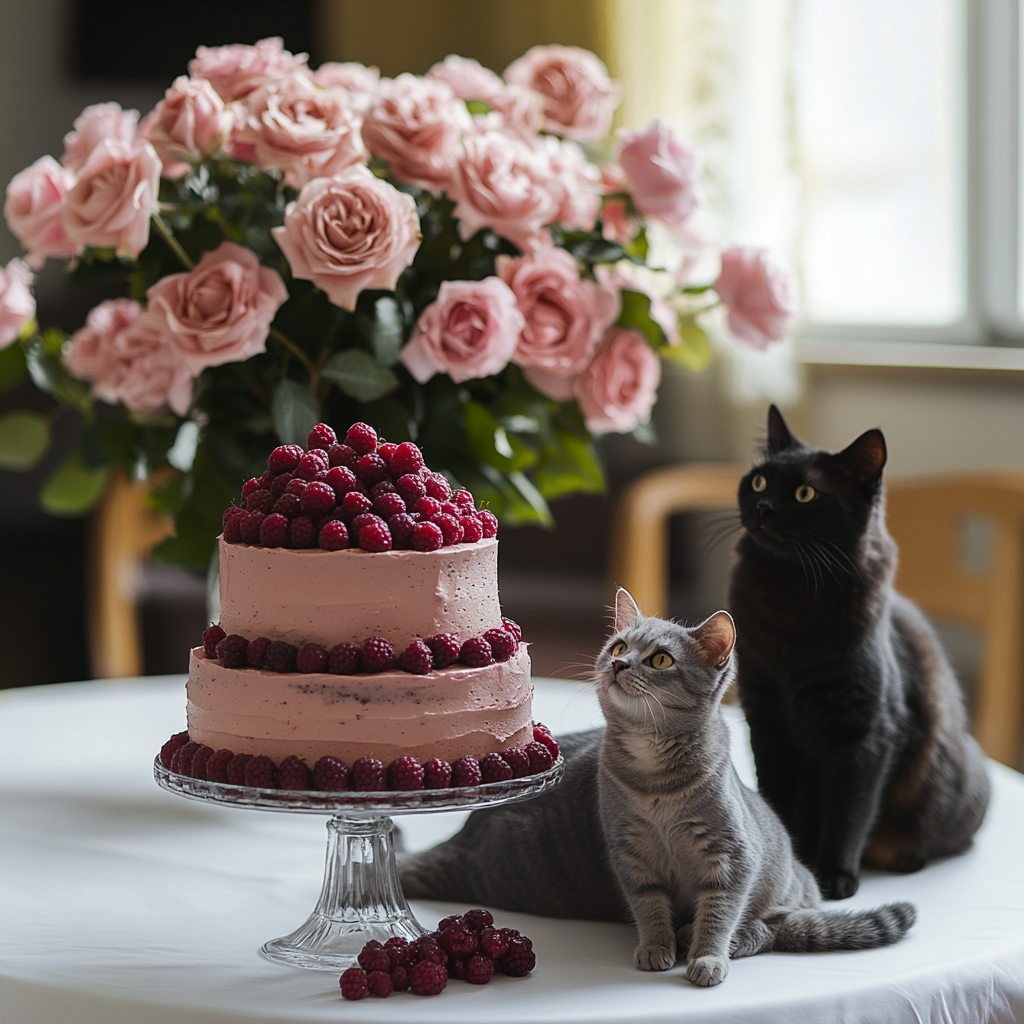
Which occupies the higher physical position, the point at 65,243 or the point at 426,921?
the point at 65,243

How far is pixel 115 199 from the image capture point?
1271 millimetres

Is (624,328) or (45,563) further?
(45,563)

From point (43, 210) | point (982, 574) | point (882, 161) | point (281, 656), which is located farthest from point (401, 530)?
point (882, 161)

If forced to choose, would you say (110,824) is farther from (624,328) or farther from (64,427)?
(64,427)

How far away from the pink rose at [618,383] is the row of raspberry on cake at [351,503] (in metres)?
0.41

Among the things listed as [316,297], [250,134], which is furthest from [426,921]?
[250,134]

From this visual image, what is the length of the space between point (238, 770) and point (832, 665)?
474 mm

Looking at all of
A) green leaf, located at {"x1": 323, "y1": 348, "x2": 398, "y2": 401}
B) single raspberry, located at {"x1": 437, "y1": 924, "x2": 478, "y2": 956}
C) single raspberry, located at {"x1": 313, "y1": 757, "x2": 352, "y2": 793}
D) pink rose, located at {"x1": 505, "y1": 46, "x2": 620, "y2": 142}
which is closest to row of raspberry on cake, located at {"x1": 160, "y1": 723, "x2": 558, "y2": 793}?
single raspberry, located at {"x1": 313, "y1": 757, "x2": 352, "y2": 793}

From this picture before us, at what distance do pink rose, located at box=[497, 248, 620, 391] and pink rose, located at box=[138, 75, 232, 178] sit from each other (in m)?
0.32

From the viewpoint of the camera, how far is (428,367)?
51.9 inches

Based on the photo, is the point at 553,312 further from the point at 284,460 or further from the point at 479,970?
the point at 479,970

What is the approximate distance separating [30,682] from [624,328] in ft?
9.41

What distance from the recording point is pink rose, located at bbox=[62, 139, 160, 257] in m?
1.25

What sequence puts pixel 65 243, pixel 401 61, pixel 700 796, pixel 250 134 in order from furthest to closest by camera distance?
1. pixel 401 61
2. pixel 65 243
3. pixel 250 134
4. pixel 700 796
